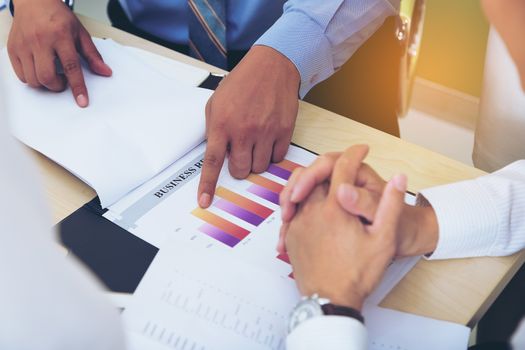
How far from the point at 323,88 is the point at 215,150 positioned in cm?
53

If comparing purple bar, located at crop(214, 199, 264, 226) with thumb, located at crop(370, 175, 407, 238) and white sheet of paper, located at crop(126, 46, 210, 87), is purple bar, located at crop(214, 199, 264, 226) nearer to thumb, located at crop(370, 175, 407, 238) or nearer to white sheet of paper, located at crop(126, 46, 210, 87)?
thumb, located at crop(370, 175, 407, 238)

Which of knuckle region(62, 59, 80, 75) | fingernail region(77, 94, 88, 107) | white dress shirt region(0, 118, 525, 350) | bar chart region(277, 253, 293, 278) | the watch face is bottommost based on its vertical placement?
bar chart region(277, 253, 293, 278)

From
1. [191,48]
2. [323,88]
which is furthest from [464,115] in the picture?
[191,48]

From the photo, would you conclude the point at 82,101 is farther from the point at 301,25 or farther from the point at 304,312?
the point at 304,312

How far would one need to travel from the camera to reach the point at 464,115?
7.01 feet

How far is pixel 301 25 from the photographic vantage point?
36.4 inches

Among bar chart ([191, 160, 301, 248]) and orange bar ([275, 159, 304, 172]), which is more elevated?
orange bar ([275, 159, 304, 172])

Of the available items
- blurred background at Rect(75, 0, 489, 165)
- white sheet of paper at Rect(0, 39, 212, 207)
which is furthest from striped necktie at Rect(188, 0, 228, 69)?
blurred background at Rect(75, 0, 489, 165)

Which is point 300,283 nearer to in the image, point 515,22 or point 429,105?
point 515,22

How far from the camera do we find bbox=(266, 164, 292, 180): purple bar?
2.52ft

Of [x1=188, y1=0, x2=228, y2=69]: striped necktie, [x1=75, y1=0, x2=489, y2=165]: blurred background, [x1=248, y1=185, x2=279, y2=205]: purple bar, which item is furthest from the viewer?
[x1=75, y1=0, x2=489, y2=165]: blurred background

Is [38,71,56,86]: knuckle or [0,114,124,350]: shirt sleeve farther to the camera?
[38,71,56,86]: knuckle

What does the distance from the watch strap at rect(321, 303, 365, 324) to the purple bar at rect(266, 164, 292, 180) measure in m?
0.26

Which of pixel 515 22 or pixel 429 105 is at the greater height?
pixel 515 22
